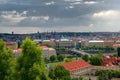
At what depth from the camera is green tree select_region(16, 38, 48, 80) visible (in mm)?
8685

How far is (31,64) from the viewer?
881 cm

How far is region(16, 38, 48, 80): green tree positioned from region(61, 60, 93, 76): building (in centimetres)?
2210

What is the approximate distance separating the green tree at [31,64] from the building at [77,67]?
870 inches

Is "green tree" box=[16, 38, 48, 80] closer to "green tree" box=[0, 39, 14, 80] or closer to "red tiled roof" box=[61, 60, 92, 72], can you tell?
"green tree" box=[0, 39, 14, 80]

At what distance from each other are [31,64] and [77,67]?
957 inches

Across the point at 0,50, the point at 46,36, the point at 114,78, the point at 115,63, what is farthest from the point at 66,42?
the point at 0,50

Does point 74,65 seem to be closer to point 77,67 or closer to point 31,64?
point 77,67

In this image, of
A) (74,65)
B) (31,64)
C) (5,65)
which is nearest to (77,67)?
(74,65)

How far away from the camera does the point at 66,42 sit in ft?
349

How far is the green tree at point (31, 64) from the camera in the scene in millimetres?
8685

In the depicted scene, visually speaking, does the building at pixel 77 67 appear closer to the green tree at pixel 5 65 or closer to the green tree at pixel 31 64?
the green tree at pixel 5 65

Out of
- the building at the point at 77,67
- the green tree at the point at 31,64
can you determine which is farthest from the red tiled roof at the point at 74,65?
the green tree at the point at 31,64

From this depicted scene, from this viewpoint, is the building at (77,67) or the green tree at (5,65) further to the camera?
the building at (77,67)

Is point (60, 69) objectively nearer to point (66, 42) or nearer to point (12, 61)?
point (12, 61)
